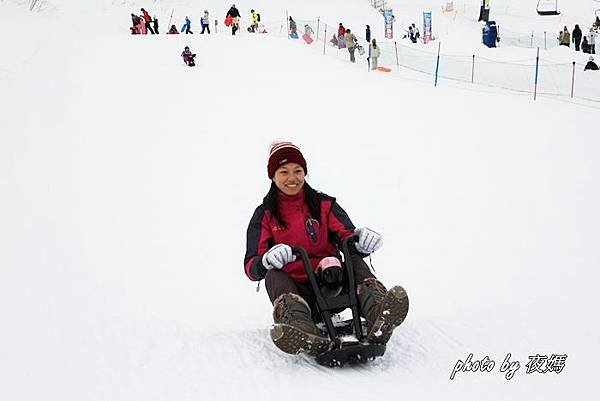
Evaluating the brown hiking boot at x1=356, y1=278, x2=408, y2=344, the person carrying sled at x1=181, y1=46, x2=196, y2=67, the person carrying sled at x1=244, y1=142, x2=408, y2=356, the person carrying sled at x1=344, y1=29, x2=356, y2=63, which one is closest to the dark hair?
the person carrying sled at x1=244, y1=142, x2=408, y2=356

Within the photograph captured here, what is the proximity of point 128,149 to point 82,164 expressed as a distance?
140 cm

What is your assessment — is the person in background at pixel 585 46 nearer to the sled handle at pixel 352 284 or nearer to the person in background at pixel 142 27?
the person in background at pixel 142 27

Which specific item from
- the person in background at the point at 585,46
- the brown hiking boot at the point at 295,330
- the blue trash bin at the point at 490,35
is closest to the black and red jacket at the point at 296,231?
the brown hiking boot at the point at 295,330

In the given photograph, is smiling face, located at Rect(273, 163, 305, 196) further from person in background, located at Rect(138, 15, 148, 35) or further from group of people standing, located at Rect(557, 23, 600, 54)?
person in background, located at Rect(138, 15, 148, 35)

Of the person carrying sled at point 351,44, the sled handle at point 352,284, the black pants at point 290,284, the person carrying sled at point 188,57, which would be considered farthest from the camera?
the person carrying sled at point 351,44

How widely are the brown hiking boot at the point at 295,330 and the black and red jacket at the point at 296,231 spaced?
0.42m

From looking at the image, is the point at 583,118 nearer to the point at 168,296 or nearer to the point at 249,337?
the point at 168,296

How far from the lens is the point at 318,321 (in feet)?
14.5

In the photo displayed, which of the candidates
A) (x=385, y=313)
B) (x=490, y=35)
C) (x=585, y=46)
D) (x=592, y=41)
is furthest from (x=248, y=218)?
(x=490, y=35)

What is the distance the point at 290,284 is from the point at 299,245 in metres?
0.36

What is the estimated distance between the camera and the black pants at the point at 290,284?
4.34 metres

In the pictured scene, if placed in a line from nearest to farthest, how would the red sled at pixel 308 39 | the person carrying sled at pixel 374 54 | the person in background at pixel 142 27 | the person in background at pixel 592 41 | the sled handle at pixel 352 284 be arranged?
the sled handle at pixel 352 284 → the person carrying sled at pixel 374 54 → the person in background at pixel 592 41 → the red sled at pixel 308 39 → the person in background at pixel 142 27

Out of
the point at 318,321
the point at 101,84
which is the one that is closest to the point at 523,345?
the point at 318,321

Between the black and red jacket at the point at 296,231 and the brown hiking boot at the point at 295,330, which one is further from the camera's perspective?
the black and red jacket at the point at 296,231
